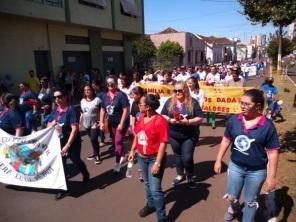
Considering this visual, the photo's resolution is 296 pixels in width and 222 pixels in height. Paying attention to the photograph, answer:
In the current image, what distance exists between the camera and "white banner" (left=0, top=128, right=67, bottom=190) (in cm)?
554

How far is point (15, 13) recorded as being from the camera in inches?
565

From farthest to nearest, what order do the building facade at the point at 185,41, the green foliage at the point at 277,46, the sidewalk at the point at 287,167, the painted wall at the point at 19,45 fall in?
the building facade at the point at 185,41
the green foliage at the point at 277,46
the painted wall at the point at 19,45
the sidewalk at the point at 287,167

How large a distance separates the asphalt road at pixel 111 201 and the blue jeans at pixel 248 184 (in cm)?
90

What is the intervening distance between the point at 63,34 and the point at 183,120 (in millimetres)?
16363

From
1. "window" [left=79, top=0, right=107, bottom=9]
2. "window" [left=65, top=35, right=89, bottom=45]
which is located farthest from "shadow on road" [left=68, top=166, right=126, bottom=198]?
"window" [left=79, top=0, right=107, bottom=9]

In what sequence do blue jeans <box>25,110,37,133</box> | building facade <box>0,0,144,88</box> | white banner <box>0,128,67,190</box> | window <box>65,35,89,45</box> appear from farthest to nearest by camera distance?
window <box>65,35,89,45</box>
building facade <box>0,0,144,88</box>
blue jeans <box>25,110,37,133</box>
white banner <box>0,128,67,190</box>

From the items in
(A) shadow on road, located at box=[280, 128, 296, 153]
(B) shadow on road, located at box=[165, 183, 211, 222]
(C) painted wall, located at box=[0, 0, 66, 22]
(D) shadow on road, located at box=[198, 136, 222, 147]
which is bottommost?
(D) shadow on road, located at box=[198, 136, 222, 147]

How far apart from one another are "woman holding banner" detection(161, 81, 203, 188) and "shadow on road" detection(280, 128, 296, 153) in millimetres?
3123

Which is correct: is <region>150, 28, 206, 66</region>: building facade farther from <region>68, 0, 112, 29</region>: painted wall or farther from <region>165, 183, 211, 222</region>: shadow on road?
<region>165, 183, 211, 222</region>: shadow on road

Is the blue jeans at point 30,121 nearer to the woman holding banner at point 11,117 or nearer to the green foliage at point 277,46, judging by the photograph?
the woman holding banner at point 11,117

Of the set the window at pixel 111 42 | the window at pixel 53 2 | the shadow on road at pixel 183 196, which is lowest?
the shadow on road at pixel 183 196

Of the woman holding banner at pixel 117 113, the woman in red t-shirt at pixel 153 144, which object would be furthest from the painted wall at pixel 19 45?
the woman in red t-shirt at pixel 153 144

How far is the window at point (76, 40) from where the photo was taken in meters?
20.8

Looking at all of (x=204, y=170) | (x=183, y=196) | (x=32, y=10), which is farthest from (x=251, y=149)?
(x=32, y=10)
